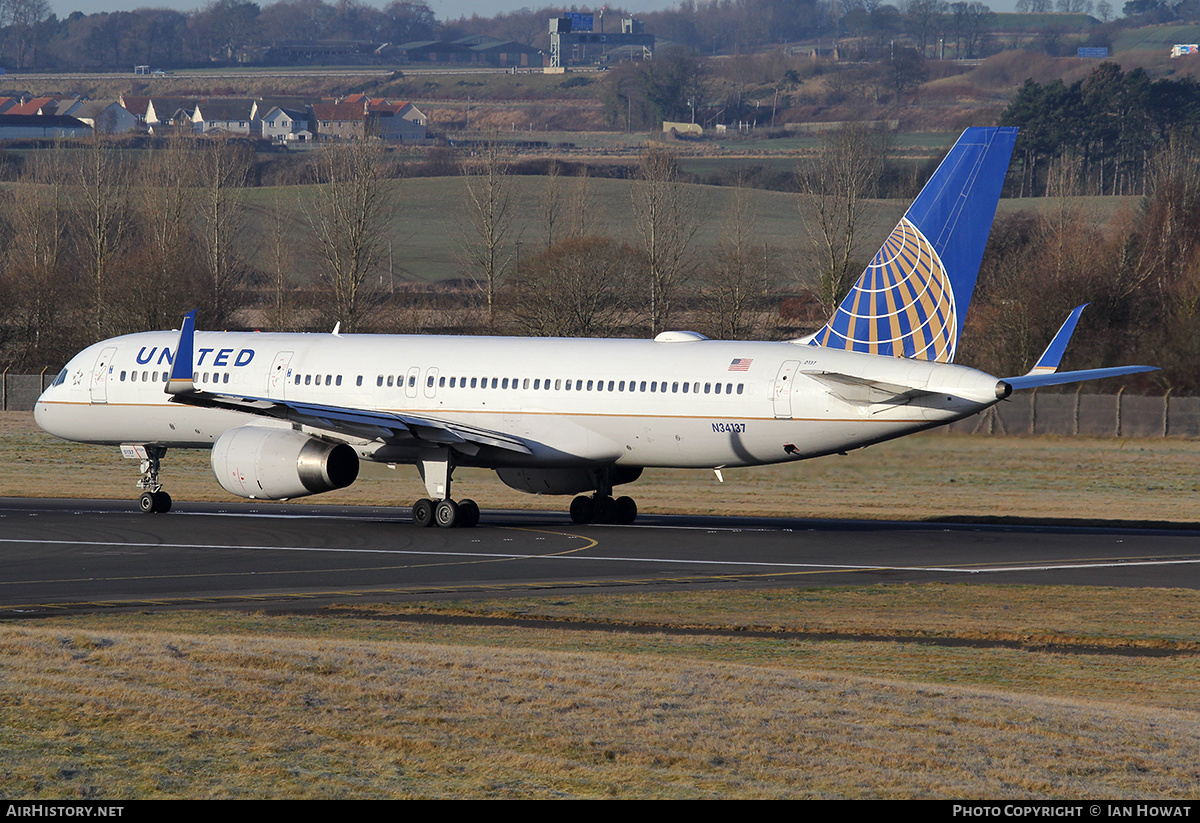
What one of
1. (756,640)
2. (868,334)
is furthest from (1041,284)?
(756,640)

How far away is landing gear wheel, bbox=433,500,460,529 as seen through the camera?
118 feet

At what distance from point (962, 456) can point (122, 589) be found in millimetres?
24277

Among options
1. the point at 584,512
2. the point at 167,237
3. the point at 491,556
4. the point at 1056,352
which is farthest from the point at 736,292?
the point at 491,556

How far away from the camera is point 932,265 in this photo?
3428 centimetres

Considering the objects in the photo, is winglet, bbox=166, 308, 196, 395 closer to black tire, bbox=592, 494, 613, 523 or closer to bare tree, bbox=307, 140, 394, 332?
black tire, bbox=592, 494, 613, 523

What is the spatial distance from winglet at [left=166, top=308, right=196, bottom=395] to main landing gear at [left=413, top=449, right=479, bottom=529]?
599cm

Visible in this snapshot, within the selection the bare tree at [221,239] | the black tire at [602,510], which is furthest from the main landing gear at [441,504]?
the bare tree at [221,239]

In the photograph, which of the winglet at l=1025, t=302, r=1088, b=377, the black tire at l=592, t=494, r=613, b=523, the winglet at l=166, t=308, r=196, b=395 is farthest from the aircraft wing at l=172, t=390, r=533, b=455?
the winglet at l=1025, t=302, r=1088, b=377

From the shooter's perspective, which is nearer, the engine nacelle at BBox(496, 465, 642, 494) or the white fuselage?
the white fuselage

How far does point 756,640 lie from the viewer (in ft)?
66.3

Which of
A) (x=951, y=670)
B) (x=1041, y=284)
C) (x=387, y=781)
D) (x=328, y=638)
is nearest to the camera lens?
(x=387, y=781)

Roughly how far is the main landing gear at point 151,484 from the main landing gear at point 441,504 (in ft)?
24.1

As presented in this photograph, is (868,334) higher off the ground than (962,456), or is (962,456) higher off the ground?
(868,334)
